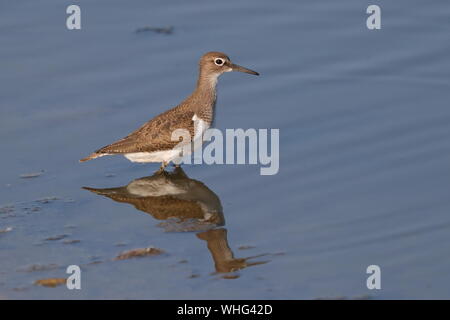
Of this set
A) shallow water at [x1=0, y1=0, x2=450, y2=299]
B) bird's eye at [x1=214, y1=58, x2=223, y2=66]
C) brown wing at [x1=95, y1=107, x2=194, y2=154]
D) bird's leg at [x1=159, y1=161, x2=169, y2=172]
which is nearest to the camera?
shallow water at [x1=0, y1=0, x2=450, y2=299]

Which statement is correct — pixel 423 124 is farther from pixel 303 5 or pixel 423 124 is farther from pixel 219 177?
Answer: pixel 303 5

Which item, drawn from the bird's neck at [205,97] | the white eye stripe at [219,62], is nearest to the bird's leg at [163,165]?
the bird's neck at [205,97]

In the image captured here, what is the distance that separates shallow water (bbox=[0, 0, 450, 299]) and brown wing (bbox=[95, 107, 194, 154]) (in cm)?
36

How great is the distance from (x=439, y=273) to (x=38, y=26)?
328 inches

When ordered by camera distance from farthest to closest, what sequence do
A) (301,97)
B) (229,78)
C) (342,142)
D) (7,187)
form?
(229,78) → (301,97) → (342,142) → (7,187)

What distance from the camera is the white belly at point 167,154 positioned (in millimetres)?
10547

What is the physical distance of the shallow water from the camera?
812cm

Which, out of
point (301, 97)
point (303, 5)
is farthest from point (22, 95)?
point (303, 5)

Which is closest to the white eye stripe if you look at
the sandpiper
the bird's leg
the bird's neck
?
the bird's neck

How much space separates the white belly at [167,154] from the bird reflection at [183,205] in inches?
8.0

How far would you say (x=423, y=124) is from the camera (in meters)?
10.9

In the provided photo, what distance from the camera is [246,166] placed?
10.5 metres

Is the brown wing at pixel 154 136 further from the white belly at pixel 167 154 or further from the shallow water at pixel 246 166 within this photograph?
the shallow water at pixel 246 166

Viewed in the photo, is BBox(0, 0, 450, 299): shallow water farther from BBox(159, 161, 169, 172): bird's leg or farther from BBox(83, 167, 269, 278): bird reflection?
BBox(159, 161, 169, 172): bird's leg
